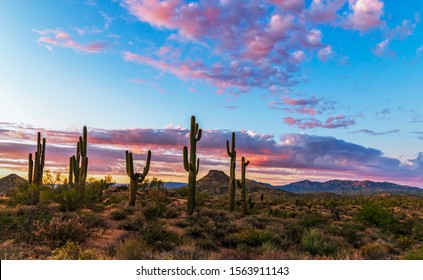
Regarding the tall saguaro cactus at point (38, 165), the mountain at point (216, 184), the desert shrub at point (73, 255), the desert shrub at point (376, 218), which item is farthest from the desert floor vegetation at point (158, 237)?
the mountain at point (216, 184)

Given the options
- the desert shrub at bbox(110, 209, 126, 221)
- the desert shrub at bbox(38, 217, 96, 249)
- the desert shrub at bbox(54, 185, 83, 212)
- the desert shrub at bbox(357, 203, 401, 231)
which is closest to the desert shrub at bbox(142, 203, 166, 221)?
the desert shrub at bbox(110, 209, 126, 221)

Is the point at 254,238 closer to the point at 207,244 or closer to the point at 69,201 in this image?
the point at 207,244

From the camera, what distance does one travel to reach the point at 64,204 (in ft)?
70.2

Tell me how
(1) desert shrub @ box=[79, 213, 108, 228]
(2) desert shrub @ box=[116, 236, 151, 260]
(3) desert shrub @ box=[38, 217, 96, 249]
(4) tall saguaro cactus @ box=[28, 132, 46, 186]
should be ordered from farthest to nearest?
(4) tall saguaro cactus @ box=[28, 132, 46, 186] → (1) desert shrub @ box=[79, 213, 108, 228] → (3) desert shrub @ box=[38, 217, 96, 249] → (2) desert shrub @ box=[116, 236, 151, 260]

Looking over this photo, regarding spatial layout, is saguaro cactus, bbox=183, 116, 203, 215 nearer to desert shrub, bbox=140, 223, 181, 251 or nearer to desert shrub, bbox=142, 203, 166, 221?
desert shrub, bbox=142, 203, 166, 221

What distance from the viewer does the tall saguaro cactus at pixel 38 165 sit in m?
32.7

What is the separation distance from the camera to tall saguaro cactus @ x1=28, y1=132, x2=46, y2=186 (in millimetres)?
32719

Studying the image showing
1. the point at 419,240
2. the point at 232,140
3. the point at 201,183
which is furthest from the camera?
the point at 201,183

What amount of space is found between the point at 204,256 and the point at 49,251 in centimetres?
473

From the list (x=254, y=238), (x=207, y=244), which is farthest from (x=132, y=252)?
(x=254, y=238)

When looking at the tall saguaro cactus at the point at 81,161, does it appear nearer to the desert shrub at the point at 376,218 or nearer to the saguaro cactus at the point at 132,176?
the saguaro cactus at the point at 132,176
